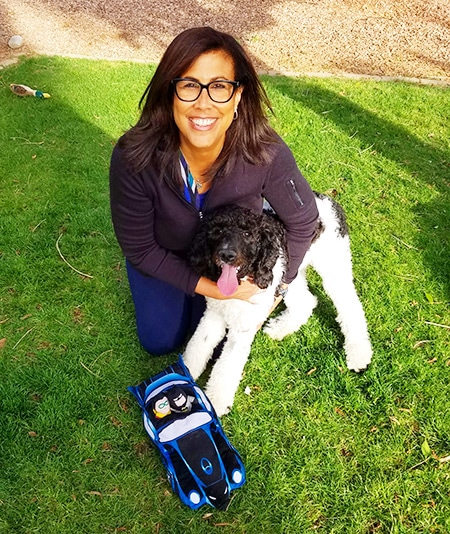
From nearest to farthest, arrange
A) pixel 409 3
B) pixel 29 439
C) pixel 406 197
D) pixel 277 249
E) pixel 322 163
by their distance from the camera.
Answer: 1. pixel 277 249
2. pixel 29 439
3. pixel 406 197
4. pixel 322 163
5. pixel 409 3

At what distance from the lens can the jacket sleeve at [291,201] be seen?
8.41 ft

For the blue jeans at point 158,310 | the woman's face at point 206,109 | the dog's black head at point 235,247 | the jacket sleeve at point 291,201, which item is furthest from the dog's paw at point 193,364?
the woman's face at point 206,109

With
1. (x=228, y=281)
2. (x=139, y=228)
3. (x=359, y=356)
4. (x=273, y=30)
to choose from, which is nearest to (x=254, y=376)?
(x=359, y=356)

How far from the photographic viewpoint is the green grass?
2.45 meters

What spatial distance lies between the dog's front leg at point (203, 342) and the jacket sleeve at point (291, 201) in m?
0.57

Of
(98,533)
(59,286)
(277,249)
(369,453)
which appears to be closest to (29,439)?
(98,533)

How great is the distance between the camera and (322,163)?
4.90 metres

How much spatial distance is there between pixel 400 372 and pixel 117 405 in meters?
1.77

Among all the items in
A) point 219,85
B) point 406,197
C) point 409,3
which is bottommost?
point 406,197

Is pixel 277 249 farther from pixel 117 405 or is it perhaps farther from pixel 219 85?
pixel 117 405

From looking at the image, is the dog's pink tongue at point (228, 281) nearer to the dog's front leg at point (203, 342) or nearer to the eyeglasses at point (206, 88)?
the dog's front leg at point (203, 342)

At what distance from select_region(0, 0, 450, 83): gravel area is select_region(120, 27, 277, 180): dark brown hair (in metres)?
4.75

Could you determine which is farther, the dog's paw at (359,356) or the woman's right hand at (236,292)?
the dog's paw at (359,356)

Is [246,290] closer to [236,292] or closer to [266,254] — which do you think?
[236,292]
